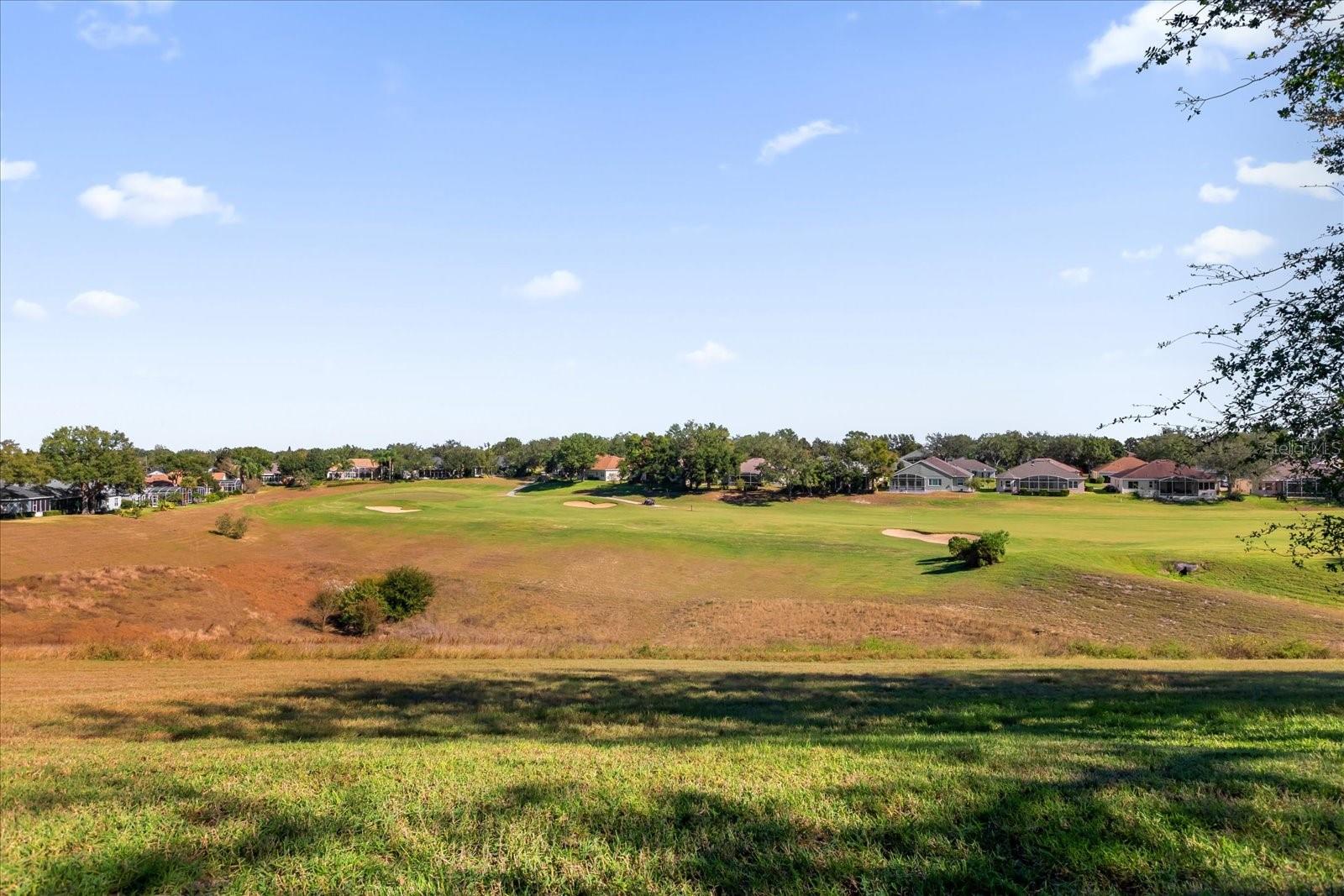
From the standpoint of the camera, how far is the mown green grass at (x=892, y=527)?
41.5 meters

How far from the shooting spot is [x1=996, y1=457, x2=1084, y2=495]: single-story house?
112 metres

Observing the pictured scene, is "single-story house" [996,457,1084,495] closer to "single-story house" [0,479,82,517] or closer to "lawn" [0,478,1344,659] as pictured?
"lawn" [0,478,1344,659]

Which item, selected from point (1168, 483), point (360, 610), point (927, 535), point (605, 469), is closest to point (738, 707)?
point (360, 610)

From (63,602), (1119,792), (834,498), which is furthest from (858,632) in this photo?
(834,498)

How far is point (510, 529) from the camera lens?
207ft

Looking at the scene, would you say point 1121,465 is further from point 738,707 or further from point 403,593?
point 738,707

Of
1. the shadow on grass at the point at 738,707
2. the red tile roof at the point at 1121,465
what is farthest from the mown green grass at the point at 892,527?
the red tile roof at the point at 1121,465

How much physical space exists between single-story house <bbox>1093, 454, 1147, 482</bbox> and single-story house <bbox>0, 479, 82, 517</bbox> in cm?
14652

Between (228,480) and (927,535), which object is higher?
(228,480)

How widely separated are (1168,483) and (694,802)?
120m

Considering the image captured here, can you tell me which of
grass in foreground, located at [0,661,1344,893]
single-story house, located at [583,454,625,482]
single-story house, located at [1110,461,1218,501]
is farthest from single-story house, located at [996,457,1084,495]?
grass in foreground, located at [0,661,1344,893]

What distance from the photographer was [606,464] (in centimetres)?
16762

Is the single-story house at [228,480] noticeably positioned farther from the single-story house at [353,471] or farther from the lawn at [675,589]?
the lawn at [675,589]

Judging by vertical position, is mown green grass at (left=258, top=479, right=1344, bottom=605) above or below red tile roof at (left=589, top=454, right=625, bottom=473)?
below
